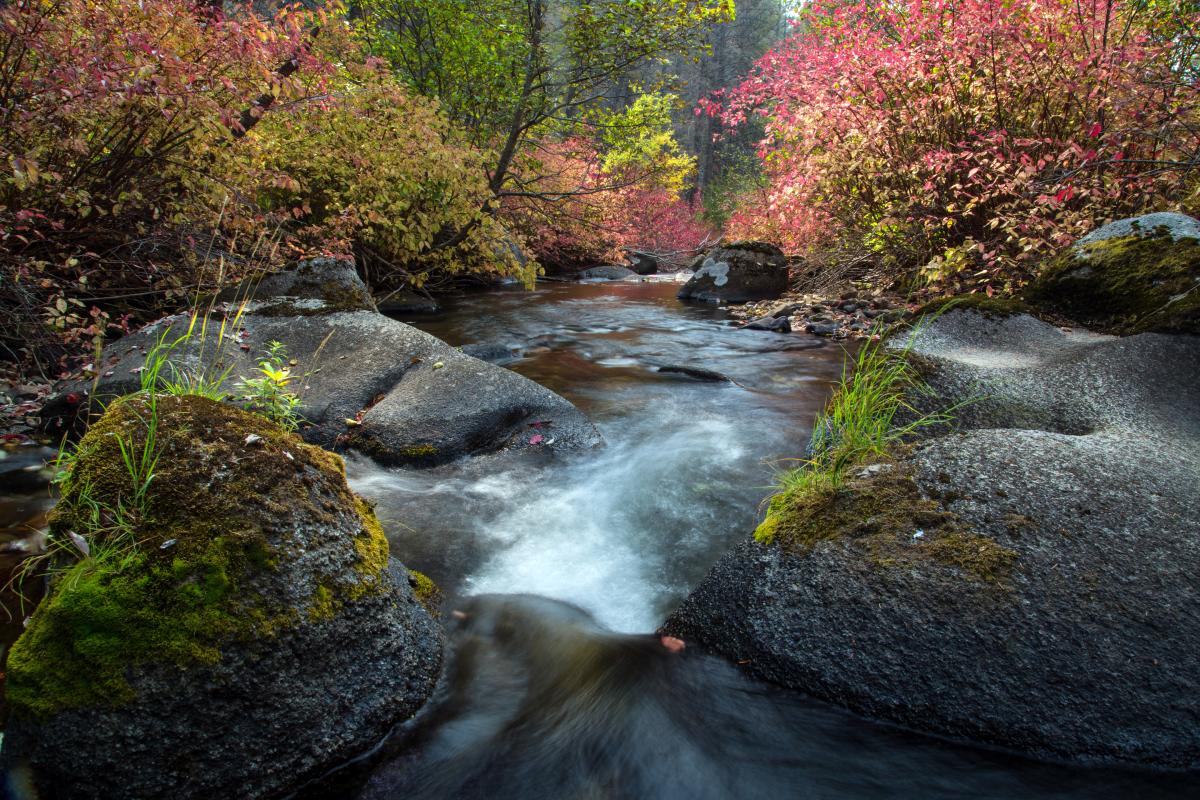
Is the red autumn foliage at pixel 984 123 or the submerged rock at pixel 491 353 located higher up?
the red autumn foliage at pixel 984 123

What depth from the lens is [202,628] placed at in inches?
73.1

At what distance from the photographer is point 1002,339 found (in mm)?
4867

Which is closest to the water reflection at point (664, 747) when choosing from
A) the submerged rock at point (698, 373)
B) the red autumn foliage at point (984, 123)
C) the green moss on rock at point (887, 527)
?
the green moss on rock at point (887, 527)

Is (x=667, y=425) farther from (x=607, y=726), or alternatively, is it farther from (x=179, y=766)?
(x=179, y=766)

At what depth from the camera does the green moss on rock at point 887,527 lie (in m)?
2.37

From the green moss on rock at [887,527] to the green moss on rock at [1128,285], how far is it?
2859 mm

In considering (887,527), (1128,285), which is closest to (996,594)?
(887,527)

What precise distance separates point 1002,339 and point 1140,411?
1.49 meters

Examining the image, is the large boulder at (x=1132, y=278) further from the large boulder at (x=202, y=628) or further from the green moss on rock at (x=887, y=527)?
the large boulder at (x=202, y=628)

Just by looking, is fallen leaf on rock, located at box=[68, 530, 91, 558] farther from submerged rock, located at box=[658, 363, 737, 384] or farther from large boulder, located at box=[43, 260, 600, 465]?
submerged rock, located at box=[658, 363, 737, 384]

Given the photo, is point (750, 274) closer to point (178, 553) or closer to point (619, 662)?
point (619, 662)

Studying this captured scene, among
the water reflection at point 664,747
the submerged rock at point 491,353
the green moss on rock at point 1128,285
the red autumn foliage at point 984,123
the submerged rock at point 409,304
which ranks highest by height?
the red autumn foliage at point 984,123

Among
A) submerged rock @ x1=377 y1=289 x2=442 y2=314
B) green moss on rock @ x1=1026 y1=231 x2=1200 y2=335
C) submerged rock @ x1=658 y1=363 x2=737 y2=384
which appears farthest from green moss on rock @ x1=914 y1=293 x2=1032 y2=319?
submerged rock @ x1=377 y1=289 x2=442 y2=314

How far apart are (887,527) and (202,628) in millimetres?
2515
